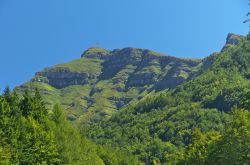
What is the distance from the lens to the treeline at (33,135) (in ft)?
210

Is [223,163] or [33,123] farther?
[223,163]

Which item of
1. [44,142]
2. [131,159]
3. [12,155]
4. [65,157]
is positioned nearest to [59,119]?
[65,157]

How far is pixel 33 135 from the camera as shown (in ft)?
232

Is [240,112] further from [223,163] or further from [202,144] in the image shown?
[202,144]

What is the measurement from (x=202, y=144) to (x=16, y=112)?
4723cm

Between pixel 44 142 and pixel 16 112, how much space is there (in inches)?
241

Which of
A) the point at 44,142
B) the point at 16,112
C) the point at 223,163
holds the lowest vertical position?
the point at 223,163

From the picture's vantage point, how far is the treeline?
210 ft

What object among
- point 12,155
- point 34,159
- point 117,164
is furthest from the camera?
point 117,164

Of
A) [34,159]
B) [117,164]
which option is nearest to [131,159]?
[117,164]

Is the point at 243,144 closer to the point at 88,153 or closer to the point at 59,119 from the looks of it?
the point at 59,119

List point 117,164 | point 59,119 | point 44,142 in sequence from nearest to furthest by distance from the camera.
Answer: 1. point 44,142
2. point 59,119
3. point 117,164

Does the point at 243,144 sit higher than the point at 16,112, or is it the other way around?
the point at 16,112

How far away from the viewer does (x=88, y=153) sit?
355 ft
